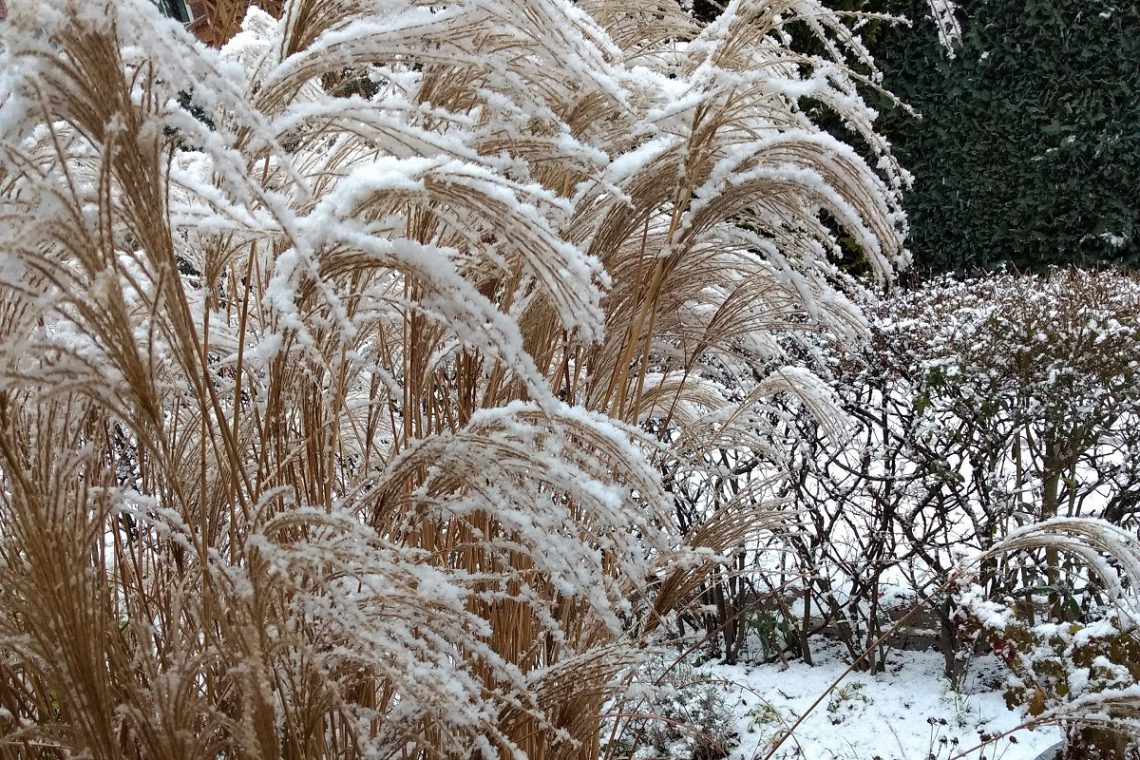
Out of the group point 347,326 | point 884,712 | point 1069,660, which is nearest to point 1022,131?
point 884,712

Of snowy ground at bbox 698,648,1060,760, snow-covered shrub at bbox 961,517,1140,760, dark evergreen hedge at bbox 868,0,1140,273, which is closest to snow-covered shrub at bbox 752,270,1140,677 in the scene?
snowy ground at bbox 698,648,1060,760

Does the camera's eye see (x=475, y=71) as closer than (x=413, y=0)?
No

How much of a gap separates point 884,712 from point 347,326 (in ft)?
9.70

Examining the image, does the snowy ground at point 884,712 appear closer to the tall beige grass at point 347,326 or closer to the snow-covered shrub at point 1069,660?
the snow-covered shrub at point 1069,660

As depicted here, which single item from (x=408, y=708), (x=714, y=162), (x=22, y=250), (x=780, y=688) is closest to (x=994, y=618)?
(x=780, y=688)

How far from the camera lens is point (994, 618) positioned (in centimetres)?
232

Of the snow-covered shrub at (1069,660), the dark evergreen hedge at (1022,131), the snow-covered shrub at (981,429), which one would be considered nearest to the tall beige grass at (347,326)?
the snow-covered shrub at (1069,660)

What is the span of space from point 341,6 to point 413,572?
586 millimetres

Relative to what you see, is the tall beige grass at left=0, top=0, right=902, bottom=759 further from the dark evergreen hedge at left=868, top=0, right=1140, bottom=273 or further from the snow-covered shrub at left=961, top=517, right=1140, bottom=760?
the dark evergreen hedge at left=868, top=0, right=1140, bottom=273

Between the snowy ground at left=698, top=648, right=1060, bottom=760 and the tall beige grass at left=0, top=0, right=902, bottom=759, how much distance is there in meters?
1.84

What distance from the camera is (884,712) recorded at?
3238 mm

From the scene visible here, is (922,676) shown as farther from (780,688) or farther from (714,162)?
(714,162)

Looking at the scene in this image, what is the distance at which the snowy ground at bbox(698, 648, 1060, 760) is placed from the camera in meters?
3.03

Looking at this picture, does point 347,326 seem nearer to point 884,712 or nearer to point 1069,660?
point 1069,660
